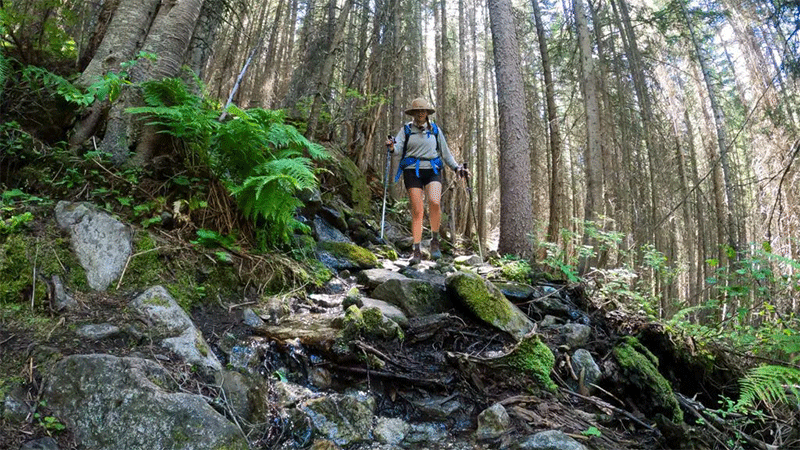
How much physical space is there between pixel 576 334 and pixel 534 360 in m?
0.96

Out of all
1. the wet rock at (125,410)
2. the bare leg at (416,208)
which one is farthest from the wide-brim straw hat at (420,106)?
the wet rock at (125,410)

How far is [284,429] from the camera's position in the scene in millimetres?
2469

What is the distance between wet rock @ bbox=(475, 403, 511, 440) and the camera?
2757 millimetres

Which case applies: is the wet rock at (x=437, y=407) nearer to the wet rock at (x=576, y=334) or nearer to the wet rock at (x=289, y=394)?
the wet rock at (x=289, y=394)

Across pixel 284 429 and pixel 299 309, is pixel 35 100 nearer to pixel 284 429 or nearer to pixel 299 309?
pixel 299 309

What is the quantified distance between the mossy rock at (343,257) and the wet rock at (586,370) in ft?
8.91

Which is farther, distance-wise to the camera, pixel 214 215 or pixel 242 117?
pixel 214 215

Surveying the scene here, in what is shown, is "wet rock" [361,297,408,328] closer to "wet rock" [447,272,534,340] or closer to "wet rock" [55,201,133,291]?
"wet rock" [447,272,534,340]

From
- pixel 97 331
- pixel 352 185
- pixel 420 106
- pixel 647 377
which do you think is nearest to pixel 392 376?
pixel 97 331

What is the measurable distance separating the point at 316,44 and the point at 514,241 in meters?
8.39

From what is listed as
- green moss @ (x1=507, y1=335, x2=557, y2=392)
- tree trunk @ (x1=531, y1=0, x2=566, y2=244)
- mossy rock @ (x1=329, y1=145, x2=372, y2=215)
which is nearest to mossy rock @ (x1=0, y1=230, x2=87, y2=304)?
green moss @ (x1=507, y1=335, x2=557, y2=392)

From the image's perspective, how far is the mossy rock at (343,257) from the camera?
5297mm

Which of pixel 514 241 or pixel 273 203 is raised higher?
pixel 273 203

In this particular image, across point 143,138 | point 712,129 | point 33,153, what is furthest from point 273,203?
point 712,129
